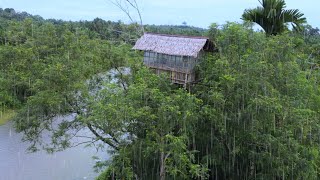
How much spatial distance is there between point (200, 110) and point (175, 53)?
2509 mm

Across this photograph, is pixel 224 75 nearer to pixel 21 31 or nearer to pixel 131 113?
pixel 131 113

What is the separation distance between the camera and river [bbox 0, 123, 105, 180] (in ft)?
46.6

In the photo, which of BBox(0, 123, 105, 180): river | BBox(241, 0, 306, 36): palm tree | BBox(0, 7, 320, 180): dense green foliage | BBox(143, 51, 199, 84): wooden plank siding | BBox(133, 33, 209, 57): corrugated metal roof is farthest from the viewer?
BBox(0, 123, 105, 180): river

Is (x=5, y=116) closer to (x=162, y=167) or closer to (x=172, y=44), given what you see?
(x=172, y=44)

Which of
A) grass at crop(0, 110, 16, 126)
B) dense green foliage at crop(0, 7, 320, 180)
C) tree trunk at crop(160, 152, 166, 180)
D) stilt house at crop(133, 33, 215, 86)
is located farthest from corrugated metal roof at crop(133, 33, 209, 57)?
grass at crop(0, 110, 16, 126)

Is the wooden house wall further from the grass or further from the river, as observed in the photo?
the grass

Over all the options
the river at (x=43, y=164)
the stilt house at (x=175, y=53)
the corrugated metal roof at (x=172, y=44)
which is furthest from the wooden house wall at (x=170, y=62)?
the river at (x=43, y=164)

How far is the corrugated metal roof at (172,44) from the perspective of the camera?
401 inches

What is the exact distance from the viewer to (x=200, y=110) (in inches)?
334

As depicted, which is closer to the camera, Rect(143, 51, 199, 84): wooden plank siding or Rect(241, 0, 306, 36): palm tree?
Rect(241, 0, 306, 36): palm tree

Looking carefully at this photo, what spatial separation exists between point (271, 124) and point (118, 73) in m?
4.28

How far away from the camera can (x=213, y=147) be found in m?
9.33

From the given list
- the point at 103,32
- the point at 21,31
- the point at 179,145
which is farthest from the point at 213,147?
the point at 103,32

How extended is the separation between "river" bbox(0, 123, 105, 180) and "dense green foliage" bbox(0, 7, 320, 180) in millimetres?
4968
